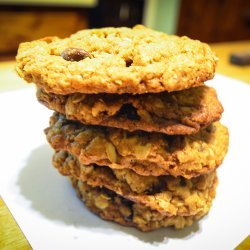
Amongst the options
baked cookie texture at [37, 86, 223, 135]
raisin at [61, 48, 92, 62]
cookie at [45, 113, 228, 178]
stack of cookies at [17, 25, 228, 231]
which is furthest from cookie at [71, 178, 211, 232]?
raisin at [61, 48, 92, 62]

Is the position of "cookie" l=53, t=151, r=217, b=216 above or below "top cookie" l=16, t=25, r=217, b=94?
below

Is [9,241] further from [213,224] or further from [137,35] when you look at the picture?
[137,35]

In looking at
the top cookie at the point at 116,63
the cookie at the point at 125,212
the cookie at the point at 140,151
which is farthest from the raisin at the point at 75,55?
the cookie at the point at 125,212

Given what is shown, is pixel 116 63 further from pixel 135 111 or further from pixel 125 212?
pixel 125 212

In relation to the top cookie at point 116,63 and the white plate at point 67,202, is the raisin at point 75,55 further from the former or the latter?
the white plate at point 67,202

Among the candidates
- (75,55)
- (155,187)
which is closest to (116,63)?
(75,55)

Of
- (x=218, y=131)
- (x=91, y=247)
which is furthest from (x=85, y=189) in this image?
(x=218, y=131)

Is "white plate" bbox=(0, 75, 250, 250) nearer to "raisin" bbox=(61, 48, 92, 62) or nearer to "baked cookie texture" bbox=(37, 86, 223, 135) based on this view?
"baked cookie texture" bbox=(37, 86, 223, 135)
